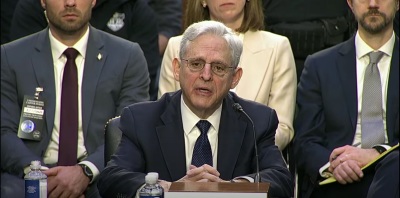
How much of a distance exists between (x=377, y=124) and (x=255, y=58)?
2.92ft

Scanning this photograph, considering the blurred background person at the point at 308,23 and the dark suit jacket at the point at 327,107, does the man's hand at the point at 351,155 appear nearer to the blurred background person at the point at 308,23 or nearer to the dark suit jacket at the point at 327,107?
the dark suit jacket at the point at 327,107

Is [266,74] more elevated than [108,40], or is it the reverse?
[108,40]

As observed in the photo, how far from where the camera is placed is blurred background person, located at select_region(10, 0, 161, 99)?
7238mm

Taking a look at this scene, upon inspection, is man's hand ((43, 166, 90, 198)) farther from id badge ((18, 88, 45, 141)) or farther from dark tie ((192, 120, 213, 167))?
dark tie ((192, 120, 213, 167))

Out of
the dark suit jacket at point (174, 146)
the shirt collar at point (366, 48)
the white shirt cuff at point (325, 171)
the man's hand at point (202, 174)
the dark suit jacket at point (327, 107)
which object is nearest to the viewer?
the man's hand at point (202, 174)

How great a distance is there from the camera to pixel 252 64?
21.1ft

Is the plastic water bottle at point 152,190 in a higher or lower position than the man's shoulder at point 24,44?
lower

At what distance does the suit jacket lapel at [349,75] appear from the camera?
244 inches

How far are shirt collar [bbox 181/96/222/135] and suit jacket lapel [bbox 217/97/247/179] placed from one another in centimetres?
4

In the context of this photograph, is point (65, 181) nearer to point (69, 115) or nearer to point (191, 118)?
point (69, 115)

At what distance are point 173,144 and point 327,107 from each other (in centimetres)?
157

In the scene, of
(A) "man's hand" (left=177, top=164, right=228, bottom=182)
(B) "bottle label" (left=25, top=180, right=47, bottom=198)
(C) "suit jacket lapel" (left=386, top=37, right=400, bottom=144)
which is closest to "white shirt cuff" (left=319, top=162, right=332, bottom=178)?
(C) "suit jacket lapel" (left=386, top=37, right=400, bottom=144)

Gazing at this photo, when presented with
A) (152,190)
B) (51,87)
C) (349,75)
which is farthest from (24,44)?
(152,190)

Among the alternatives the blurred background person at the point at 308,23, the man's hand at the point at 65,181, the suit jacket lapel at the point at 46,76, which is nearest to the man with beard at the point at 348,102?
the blurred background person at the point at 308,23
